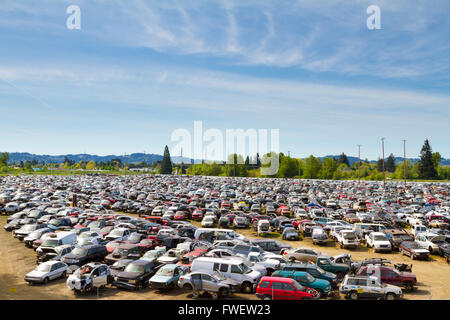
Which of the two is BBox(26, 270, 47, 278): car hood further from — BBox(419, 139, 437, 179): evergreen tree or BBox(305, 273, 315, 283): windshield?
BBox(419, 139, 437, 179): evergreen tree

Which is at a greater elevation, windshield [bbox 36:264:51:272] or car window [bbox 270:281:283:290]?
car window [bbox 270:281:283:290]

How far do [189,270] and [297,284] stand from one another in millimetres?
5916

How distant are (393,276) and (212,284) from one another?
8731mm

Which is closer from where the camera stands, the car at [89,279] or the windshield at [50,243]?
the car at [89,279]

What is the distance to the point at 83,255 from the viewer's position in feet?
64.8

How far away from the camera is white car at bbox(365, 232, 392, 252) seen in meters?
23.7

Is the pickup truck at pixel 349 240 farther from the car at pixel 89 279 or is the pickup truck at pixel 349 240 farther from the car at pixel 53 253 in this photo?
the car at pixel 53 253

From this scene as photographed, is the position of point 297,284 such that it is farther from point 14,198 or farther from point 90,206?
point 14,198

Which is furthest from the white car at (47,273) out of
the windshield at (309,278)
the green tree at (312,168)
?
the green tree at (312,168)

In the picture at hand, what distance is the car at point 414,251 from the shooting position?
2153 cm

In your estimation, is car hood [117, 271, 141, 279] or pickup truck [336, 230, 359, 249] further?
pickup truck [336, 230, 359, 249]

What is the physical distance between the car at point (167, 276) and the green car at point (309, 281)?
4929mm

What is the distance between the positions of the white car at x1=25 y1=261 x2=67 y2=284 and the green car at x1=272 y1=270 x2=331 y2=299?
1174 cm

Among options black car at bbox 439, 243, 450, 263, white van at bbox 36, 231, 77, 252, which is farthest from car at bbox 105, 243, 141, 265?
black car at bbox 439, 243, 450, 263
